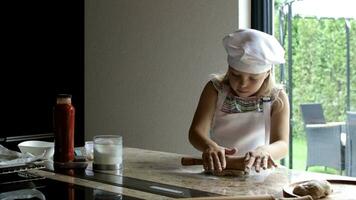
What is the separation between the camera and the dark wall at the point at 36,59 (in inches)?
114

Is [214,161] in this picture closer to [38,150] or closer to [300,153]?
[38,150]

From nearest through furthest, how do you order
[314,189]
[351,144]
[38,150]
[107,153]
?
[314,189] < [107,153] < [38,150] < [351,144]

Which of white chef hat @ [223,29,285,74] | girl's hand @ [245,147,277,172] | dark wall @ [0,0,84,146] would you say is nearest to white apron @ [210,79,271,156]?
white chef hat @ [223,29,285,74]

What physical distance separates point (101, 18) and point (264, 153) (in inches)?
78.3

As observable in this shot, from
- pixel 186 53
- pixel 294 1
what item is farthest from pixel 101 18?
pixel 294 1

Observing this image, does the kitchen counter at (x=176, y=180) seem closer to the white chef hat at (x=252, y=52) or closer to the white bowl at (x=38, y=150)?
the white bowl at (x=38, y=150)

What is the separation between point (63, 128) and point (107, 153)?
16 centimetres

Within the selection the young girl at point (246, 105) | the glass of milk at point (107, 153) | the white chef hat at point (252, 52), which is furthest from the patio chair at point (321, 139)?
the glass of milk at point (107, 153)

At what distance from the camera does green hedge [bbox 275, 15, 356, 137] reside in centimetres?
247

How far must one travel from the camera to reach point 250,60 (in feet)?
5.09

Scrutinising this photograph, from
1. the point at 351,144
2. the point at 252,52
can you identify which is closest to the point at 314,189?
the point at 252,52

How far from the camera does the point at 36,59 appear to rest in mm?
2988

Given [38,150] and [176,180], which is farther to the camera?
[38,150]

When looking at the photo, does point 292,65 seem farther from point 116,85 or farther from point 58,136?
point 58,136
